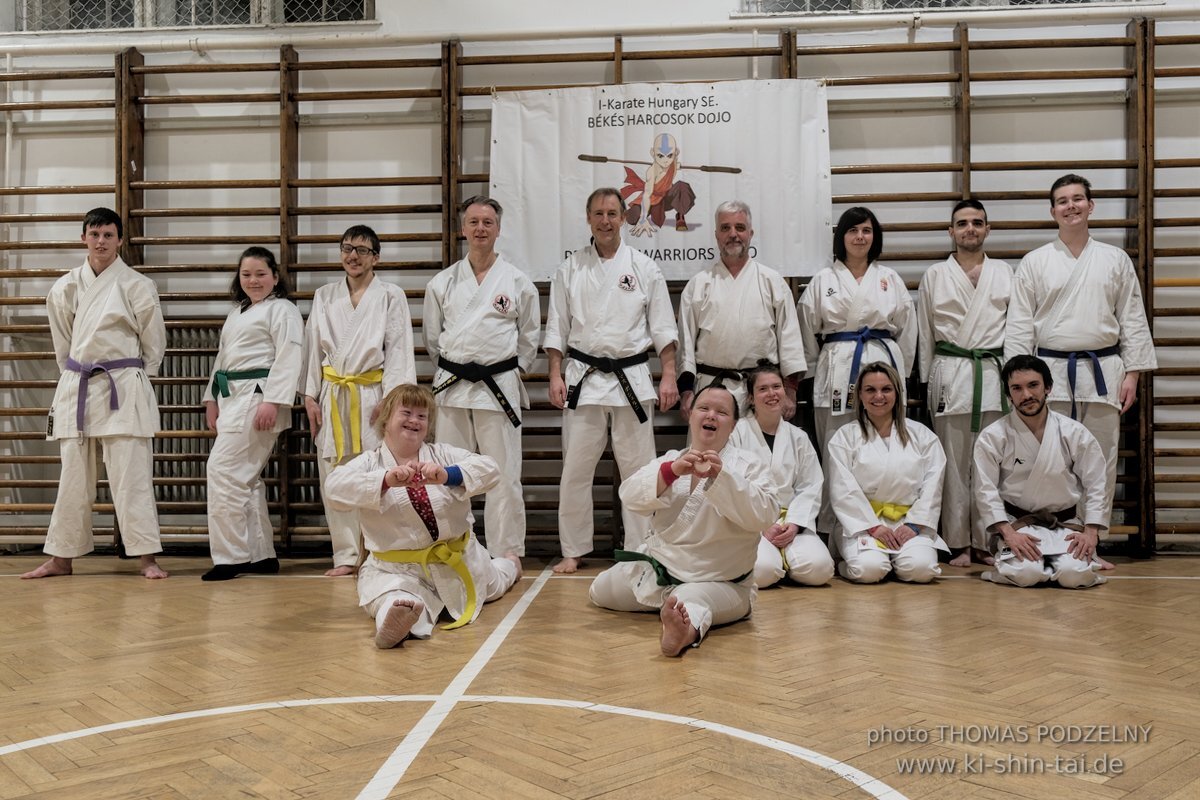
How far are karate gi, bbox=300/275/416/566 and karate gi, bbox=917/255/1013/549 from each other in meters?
2.48

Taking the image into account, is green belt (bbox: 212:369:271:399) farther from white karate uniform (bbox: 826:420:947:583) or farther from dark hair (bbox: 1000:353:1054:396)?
dark hair (bbox: 1000:353:1054:396)

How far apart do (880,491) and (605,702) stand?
2.19 meters

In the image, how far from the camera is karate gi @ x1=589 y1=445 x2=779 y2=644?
284cm

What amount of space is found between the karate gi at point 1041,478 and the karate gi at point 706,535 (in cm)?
131

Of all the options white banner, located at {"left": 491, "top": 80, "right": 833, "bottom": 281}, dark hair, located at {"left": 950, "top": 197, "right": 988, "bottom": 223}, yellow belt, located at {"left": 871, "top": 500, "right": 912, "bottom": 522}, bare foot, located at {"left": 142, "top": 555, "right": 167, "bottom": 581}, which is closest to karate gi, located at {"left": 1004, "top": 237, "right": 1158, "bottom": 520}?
dark hair, located at {"left": 950, "top": 197, "right": 988, "bottom": 223}

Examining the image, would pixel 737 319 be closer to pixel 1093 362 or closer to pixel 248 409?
pixel 1093 362

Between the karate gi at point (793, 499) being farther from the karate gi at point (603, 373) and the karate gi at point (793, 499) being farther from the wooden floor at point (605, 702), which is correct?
the karate gi at point (603, 373)

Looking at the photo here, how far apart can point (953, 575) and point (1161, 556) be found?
129 cm

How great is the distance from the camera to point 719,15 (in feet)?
16.3

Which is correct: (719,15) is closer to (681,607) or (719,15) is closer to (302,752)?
(681,607)

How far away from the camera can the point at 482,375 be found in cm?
421

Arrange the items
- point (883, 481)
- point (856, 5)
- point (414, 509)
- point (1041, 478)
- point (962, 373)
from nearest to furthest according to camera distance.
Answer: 1. point (414, 509)
2. point (1041, 478)
3. point (883, 481)
4. point (962, 373)
5. point (856, 5)

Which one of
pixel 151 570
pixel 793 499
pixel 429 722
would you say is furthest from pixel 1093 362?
pixel 151 570

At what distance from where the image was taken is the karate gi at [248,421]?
13.9ft
